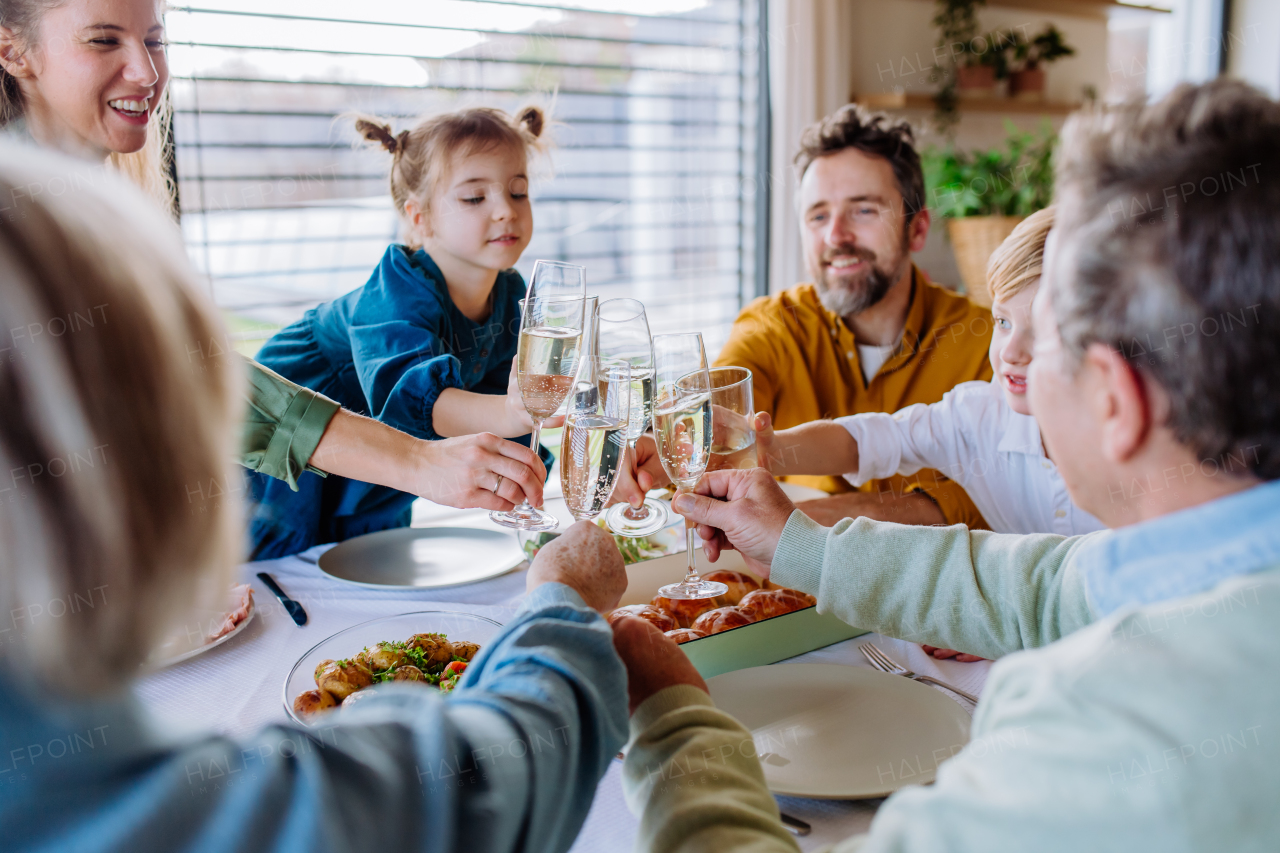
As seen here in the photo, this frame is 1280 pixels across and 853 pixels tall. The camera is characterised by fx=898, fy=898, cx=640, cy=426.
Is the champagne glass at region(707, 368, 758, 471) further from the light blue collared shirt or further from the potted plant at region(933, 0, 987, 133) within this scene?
the potted plant at region(933, 0, 987, 133)

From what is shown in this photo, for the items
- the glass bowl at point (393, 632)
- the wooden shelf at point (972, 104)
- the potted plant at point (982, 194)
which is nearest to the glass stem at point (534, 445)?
the glass bowl at point (393, 632)

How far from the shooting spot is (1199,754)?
47 centimetres

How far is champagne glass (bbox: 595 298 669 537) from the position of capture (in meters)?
1.14

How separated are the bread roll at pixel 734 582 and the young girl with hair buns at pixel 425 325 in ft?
1.71

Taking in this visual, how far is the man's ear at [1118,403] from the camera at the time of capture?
552mm

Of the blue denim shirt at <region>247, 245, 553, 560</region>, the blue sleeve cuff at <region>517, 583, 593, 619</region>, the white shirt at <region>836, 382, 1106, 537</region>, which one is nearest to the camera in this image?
the blue sleeve cuff at <region>517, 583, 593, 619</region>

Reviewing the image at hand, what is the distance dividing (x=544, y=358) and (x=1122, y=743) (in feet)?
2.82

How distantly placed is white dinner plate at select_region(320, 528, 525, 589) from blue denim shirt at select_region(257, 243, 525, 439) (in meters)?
0.32

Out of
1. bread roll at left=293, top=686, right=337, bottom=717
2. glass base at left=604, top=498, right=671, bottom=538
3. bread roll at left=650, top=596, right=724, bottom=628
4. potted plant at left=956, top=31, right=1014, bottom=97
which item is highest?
potted plant at left=956, top=31, right=1014, bottom=97

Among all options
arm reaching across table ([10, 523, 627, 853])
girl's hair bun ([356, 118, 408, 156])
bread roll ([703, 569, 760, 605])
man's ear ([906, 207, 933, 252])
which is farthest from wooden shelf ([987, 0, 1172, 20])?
arm reaching across table ([10, 523, 627, 853])

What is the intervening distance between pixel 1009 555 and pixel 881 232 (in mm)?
1507

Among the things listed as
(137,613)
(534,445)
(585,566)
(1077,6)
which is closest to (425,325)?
(534,445)

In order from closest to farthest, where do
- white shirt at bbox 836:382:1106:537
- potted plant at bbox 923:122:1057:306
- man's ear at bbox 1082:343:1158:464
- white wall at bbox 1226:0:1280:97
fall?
man's ear at bbox 1082:343:1158:464 < white shirt at bbox 836:382:1106:537 < potted plant at bbox 923:122:1057:306 < white wall at bbox 1226:0:1280:97

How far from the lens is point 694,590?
1.14m
